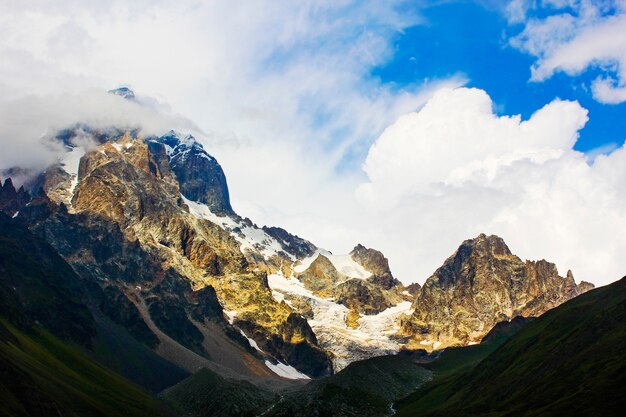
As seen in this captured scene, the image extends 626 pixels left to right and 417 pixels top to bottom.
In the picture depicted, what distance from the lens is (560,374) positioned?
130 metres

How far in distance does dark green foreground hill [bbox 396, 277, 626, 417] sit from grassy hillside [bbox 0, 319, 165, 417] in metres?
84.5

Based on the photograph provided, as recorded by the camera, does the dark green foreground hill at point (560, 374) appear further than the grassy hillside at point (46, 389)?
No

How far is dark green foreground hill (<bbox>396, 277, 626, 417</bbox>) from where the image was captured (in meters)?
106

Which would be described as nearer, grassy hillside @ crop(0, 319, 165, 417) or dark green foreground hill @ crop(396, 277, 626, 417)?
dark green foreground hill @ crop(396, 277, 626, 417)

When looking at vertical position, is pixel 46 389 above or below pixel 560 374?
below

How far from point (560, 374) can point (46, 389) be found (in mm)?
110487

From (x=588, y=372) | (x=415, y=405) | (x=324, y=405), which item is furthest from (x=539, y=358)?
(x=324, y=405)

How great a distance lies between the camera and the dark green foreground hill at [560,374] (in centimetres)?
10644

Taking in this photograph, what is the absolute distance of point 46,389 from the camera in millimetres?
136500

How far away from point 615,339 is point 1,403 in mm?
119383

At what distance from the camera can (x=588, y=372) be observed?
119 meters

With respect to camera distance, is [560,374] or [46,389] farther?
[46,389]

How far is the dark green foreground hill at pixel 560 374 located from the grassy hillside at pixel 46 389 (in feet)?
277

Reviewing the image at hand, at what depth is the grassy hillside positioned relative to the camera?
11881 centimetres
